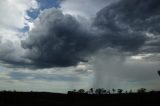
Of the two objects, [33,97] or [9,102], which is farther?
[33,97]

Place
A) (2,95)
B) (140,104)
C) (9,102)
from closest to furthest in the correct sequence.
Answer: (140,104)
(9,102)
(2,95)

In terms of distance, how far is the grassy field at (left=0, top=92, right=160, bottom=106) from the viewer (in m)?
40.3

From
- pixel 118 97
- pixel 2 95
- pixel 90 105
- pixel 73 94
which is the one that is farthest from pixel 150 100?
pixel 2 95

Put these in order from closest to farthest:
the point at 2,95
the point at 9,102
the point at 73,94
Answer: the point at 9,102, the point at 2,95, the point at 73,94

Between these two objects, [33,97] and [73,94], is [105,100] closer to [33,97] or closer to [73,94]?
[73,94]

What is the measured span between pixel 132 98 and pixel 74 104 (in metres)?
9.05

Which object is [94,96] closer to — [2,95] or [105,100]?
[105,100]

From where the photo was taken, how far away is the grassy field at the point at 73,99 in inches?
1588

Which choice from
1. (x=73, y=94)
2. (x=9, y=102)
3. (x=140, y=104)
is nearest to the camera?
(x=140, y=104)

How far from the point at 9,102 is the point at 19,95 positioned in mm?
3892

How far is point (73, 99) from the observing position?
44844 mm

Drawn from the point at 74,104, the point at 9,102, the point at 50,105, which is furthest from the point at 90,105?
the point at 9,102

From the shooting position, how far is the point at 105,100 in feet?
143

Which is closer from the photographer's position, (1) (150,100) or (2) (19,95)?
(1) (150,100)
